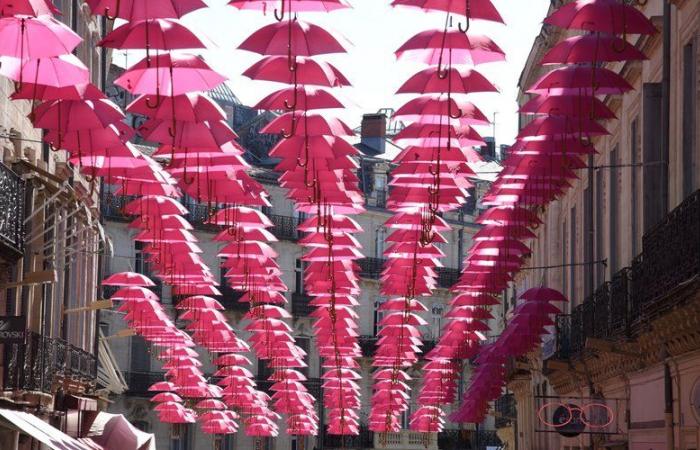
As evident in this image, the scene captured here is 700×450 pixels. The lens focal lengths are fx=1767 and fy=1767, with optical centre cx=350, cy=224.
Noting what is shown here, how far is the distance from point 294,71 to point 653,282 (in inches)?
244

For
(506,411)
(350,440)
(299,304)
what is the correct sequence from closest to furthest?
(506,411) → (299,304) → (350,440)

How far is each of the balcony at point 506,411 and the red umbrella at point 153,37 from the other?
141 feet

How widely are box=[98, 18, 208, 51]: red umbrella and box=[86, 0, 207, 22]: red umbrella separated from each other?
1.83ft

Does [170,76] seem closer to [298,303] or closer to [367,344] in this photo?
[298,303]

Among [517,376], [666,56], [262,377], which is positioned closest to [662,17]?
[666,56]

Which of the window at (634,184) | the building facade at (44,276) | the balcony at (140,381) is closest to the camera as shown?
the building facade at (44,276)

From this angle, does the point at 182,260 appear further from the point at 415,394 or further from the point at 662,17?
the point at 415,394

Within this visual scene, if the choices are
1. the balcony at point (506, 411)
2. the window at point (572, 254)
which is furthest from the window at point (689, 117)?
the balcony at point (506, 411)

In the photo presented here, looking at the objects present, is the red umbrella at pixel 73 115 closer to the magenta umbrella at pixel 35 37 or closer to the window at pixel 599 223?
the magenta umbrella at pixel 35 37

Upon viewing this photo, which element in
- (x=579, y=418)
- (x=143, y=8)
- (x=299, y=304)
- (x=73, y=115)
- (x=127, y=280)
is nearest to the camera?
(x=143, y=8)

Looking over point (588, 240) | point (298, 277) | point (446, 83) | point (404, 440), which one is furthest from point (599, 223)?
point (404, 440)

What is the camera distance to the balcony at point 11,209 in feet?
77.4

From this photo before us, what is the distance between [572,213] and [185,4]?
24180 mm

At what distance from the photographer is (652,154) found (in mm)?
26812
